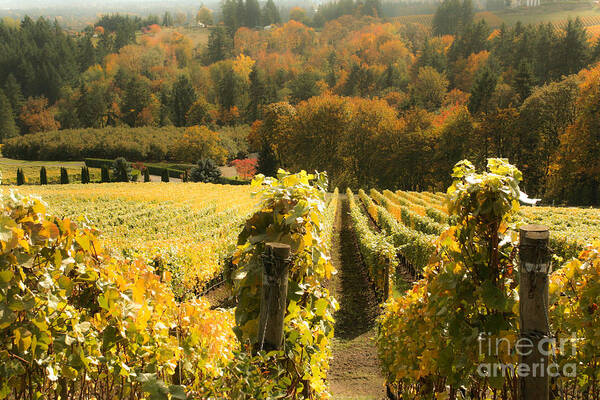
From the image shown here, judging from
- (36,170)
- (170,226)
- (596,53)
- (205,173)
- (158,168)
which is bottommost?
(158,168)

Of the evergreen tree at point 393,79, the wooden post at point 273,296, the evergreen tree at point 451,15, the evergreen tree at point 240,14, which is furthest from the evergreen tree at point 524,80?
the evergreen tree at point 240,14

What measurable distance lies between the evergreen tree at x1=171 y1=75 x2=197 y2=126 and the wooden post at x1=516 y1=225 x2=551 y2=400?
85.9 meters

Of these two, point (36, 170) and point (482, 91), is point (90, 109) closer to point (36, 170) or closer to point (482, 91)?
point (36, 170)

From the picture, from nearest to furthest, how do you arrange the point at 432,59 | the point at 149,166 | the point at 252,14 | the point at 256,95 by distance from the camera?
the point at 149,166 → the point at 432,59 → the point at 256,95 → the point at 252,14

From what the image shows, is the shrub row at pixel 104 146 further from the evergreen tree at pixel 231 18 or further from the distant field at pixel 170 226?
the evergreen tree at pixel 231 18

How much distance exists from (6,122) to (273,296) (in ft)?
305

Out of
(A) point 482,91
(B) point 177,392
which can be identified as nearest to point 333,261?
(B) point 177,392

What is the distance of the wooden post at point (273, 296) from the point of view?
95.6 inches

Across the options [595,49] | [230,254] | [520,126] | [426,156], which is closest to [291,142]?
[426,156]

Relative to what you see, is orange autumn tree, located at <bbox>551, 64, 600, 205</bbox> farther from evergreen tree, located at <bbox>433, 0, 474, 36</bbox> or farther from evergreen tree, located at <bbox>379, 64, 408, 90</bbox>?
evergreen tree, located at <bbox>433, 0, 474, 36</bbox>

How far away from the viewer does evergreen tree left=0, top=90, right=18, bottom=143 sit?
74625 mm

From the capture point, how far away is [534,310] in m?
2.34

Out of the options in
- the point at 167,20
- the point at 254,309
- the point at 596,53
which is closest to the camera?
the point at 254,309

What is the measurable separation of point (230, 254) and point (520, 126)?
4241 centimetres
